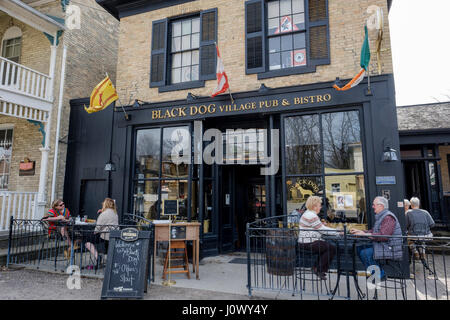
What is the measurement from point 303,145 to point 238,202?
3159mm

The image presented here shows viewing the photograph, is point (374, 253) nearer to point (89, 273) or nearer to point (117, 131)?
point (89, 273)

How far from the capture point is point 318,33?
7711 mm

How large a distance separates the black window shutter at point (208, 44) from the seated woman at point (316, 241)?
5.09m

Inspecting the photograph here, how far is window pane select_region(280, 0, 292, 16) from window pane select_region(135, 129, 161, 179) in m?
4.81

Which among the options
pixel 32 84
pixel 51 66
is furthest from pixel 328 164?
pixel 51 66

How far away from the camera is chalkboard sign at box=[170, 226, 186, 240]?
617cm

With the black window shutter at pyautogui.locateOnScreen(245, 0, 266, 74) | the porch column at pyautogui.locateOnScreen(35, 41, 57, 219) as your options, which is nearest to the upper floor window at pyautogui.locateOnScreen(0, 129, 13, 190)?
the porch column at pyautogui.locateOnScreen(35, 41, 57, 219)

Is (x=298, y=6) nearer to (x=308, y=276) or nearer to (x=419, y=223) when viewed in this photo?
(x=419, y=223)

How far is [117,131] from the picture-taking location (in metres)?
9.50

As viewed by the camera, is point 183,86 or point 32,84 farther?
point 32,84

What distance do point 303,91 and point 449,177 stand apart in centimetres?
925

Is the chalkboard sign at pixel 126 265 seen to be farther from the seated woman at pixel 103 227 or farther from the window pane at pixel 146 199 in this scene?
the window pane at pixel 146 199

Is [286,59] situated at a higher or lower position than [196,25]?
lower

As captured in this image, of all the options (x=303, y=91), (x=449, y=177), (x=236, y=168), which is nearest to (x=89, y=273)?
(x=236, y=168)
